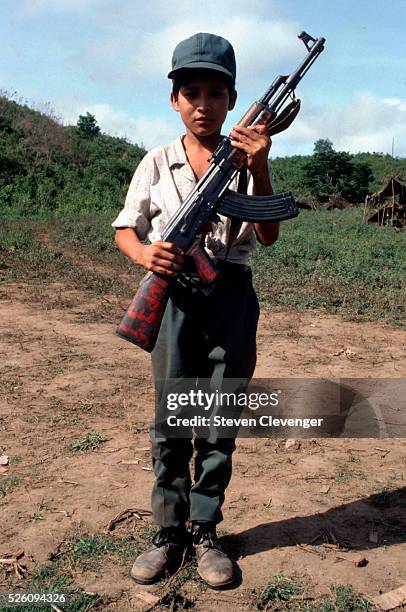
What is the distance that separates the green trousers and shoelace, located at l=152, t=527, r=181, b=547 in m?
0.03

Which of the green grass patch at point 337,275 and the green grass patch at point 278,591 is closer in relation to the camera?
the green grass patch at point 278,591

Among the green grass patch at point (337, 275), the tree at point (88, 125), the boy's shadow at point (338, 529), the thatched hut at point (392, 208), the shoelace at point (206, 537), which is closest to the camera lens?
the shoelace at point (206, 537)

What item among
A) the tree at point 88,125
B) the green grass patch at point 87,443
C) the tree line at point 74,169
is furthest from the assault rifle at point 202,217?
the tree at point 88,125

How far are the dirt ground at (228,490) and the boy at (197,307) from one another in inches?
9.4

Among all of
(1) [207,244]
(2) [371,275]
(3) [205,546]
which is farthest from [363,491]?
(2) [371,275]

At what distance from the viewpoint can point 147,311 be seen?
2.22 m

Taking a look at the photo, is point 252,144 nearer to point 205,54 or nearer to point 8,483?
point 205,54

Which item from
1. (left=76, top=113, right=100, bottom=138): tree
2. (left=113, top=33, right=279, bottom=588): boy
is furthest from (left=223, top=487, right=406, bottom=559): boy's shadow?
(left=76, top=113, right=100, bottom=138): tree

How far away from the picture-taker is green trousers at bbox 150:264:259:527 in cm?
229

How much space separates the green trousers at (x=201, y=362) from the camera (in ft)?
7.52

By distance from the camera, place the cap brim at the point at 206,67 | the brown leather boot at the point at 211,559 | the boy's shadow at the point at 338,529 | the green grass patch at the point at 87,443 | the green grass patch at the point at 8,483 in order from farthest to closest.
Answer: the green grass patch at the point at 87,443
the green grass patch at the point at 8,483
the boy's shadow at the point at 338,529
the brown leather boot at the point at 211,559
the cap brim at the point at 206,67

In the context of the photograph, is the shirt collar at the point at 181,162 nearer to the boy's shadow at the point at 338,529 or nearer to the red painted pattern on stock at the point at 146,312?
the red painted pattern on stock at the point at 146,312

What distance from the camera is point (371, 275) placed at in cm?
845

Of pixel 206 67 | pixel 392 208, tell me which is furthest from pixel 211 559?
pixel 392 208
